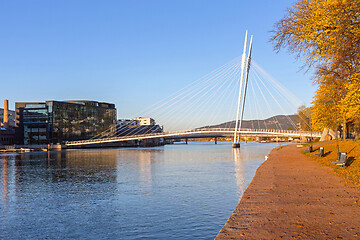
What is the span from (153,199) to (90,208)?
3.37 metres

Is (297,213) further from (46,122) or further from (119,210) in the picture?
(46,122)

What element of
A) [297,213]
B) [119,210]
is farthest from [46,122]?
[297,213]

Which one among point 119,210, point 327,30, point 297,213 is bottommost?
point 119,210

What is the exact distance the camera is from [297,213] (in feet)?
37.7

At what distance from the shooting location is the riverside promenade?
30.4 ft

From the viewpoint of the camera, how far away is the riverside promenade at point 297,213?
30.4ft

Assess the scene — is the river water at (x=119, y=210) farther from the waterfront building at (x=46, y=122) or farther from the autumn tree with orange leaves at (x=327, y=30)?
the waterfront building at (x=46, y=122)

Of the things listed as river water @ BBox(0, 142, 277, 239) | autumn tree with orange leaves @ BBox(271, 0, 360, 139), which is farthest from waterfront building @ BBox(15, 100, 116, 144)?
autumn tree with orange leaves @ BBox(271, 0, 360, 139)

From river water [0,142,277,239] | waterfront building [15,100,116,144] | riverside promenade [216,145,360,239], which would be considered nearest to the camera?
riverside promenade [216,145,360,239]

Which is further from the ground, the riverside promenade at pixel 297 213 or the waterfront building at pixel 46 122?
the waterfront building at pixel 46 122

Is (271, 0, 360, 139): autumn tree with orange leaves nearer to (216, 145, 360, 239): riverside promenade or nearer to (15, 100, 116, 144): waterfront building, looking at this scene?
(216, 145, 360, 239): riverside promenade

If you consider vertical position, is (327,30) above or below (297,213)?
above

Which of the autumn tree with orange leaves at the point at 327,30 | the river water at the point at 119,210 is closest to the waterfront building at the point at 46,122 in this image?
the river water at the point at 119,210

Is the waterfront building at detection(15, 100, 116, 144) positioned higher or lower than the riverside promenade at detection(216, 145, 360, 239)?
higher
